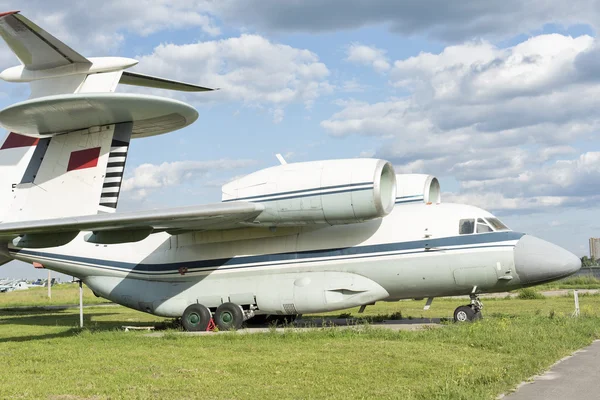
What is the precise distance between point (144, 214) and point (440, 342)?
23.1 feet

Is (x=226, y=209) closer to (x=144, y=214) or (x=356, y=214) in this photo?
(x=144, y=214)

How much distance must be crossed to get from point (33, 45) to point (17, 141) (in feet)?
17.7

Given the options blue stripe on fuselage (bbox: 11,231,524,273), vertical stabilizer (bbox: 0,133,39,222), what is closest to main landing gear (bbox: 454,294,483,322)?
blue stripe on fuselage (bbox: 11,231,524,273)

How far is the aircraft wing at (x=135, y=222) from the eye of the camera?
13.7 m

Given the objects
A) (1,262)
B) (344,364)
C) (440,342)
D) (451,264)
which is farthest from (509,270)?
(1,262)

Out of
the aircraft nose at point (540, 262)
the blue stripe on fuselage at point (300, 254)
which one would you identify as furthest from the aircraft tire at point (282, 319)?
the aircraft nose at point (540, 262)

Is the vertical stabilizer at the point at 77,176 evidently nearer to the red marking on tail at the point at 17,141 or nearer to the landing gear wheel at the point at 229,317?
the red marking on tail at the point at 17,141

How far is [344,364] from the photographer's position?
31.6 ft

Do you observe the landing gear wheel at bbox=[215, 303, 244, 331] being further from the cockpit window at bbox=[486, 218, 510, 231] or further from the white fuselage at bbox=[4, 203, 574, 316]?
the cockpit window at bbox=[486, 218, 510, 231]

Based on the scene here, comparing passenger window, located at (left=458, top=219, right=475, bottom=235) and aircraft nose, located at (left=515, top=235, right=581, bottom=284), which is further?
passenger window, located at (left=458, top=219, right=475, bottom=235)

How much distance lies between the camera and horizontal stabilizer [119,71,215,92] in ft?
56.0

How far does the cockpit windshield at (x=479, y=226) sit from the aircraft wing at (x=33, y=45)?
33.0ft

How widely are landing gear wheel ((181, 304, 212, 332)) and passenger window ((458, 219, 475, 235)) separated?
6931mm

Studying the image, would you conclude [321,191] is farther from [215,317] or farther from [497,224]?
[215,317]
